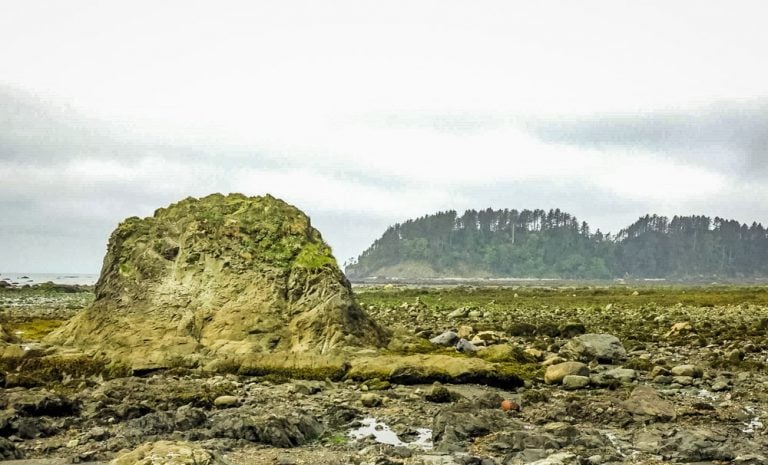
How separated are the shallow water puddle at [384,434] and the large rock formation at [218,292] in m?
7.25

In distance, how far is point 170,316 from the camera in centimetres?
2322

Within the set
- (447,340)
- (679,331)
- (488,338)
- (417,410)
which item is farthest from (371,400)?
(679,331)

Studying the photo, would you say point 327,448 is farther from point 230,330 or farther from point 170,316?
point 170,316

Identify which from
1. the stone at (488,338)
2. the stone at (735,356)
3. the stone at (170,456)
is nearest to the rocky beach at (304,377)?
the stone at (170,456)

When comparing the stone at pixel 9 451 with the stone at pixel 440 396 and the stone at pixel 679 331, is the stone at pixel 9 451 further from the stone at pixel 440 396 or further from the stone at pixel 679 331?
the stone at pixel 679 331

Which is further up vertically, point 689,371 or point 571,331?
point 571,331

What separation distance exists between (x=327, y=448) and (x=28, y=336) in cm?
2247

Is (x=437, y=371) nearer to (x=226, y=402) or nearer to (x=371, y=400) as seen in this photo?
(x=371, y=400)

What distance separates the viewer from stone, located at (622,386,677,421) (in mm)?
13711

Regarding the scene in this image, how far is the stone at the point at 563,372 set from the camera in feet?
59.8

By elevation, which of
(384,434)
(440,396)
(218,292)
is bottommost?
(384,434)

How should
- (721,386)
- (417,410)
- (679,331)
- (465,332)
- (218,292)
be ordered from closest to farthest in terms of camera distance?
(417,410), (721,386), (218,292), (679,331), (465,332)

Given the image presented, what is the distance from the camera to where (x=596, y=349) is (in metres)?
22.5

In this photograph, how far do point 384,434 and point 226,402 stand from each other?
13.9 ft
